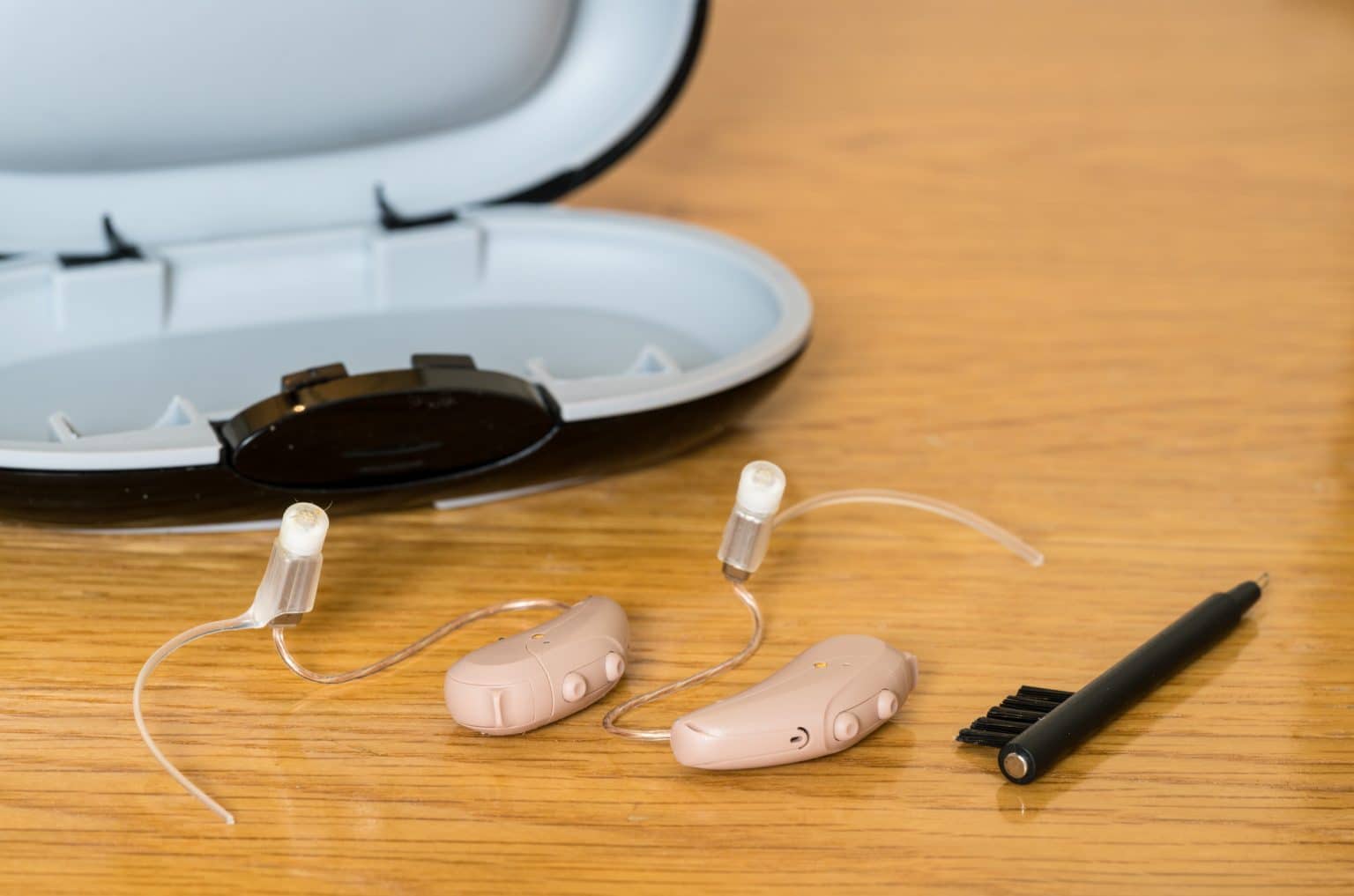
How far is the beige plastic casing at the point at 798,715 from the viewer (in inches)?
19.4

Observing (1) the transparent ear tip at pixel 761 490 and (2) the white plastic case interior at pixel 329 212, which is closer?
(1) the transparent ear tip at pixel 761 490

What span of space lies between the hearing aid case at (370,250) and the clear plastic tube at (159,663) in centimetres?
8

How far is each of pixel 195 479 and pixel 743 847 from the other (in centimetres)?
27

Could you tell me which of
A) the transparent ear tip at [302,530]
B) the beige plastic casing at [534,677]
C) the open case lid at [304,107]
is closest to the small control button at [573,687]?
the beige plastic casing at [534,677]

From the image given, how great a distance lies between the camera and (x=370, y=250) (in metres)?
0.80

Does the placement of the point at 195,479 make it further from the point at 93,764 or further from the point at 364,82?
the point at 364,82

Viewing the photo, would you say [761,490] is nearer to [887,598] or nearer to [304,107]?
[887,598]

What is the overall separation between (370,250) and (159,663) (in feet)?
1.03

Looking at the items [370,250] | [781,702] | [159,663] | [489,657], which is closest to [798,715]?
[781,702]

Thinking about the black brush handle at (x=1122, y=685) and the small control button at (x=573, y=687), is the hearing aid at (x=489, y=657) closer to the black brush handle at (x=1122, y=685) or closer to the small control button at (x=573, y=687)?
the small control button at (x=573, y=687)

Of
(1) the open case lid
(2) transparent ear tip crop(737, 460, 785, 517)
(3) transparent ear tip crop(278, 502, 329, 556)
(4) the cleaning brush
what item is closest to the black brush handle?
(4) the cleaning brush

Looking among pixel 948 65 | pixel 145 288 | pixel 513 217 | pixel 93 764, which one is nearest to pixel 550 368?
pixel 513 217

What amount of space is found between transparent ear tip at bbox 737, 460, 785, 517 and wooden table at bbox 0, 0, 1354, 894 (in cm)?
5

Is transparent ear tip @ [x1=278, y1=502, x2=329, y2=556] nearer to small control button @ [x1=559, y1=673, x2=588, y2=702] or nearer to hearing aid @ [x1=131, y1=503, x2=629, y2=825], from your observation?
hearing aid @ [x1=131, y1=503, x2=629, y2=825]
